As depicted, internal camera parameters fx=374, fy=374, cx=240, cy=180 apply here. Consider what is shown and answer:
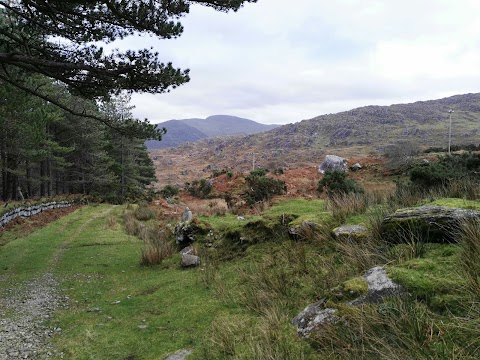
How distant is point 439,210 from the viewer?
5.27m

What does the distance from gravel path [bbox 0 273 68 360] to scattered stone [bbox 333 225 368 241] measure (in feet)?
14.8

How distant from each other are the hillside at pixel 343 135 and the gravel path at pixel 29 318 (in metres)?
61.9

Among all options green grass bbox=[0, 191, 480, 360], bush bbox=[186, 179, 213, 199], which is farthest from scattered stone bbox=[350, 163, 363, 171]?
green grass bbox=[0, 191, 480, 360]

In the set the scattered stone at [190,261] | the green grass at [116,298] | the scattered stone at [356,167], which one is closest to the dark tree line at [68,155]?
the green grass at [116,298]

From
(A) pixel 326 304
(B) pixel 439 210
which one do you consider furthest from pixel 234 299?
(B) pixel 439 210

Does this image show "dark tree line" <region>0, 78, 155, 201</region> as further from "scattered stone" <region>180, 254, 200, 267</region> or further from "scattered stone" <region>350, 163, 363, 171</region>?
"scattered stone" <region>350, 163, 363, 171</region>

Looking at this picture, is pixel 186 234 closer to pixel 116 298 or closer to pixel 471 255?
pixel 116 298

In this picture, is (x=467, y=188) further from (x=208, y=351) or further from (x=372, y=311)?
(x=208, y=351)

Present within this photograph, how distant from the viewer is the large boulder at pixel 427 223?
194 inches

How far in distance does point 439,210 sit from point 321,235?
2149mm

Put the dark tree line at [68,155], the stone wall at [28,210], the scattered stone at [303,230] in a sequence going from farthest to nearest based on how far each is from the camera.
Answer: the dark tree line at [68,155]
the stone wall at [28,210]
the scattered stone at [303,230]

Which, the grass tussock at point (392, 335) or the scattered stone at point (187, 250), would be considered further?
the scattered stone at point (187, 250)

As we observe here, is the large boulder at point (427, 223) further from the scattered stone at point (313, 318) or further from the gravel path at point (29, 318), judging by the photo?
the gravel path at point (29, 318)

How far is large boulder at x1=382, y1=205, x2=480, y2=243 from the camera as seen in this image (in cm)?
492
